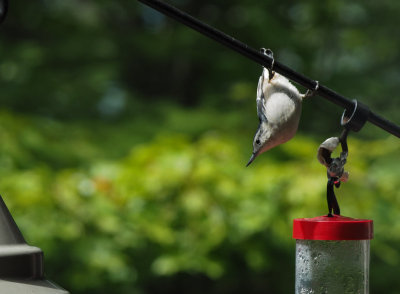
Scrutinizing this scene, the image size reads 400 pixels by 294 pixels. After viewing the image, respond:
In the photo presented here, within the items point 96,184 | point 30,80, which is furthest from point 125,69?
point 96,184

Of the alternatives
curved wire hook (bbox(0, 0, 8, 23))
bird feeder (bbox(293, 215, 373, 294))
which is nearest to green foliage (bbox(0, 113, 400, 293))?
bird feeder (bbox(293, 215, 373, 294))

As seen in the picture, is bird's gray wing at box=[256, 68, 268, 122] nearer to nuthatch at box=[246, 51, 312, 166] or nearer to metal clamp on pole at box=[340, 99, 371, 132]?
nuthatch at box=[246, 51, 312, 166]

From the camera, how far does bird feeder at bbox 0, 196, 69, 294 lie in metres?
0.70

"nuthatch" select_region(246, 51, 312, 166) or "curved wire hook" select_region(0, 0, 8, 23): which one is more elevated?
"curved wire hook" select_region(0, 0, 8, 23)

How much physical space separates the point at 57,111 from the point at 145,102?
2.10 feet

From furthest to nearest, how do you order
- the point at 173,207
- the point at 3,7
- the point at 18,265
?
the point at 173,207 → the point at 3,7 → the point at 18,265

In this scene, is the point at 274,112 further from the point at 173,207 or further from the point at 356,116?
the point at 173,207

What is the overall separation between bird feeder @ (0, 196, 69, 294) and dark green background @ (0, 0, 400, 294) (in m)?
2.43

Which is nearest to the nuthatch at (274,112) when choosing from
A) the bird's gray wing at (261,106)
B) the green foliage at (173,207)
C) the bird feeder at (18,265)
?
the bird's gray wing at (261,106)

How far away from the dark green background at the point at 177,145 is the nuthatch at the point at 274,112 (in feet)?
7.69

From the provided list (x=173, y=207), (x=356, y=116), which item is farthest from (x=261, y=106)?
(x=173, y=207)

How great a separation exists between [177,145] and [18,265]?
2.65 meters

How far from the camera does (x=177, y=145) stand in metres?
3.37

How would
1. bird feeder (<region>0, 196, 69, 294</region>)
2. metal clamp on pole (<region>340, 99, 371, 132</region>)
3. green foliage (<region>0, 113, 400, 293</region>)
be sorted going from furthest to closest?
1. green foliage (<region>0, 113, 400, 293</region>)
2. metal clamp on pole (<region>340, 99, 371, 132</region>)
3. bird feeder (<region>0, 196, 69, 294</region>)
